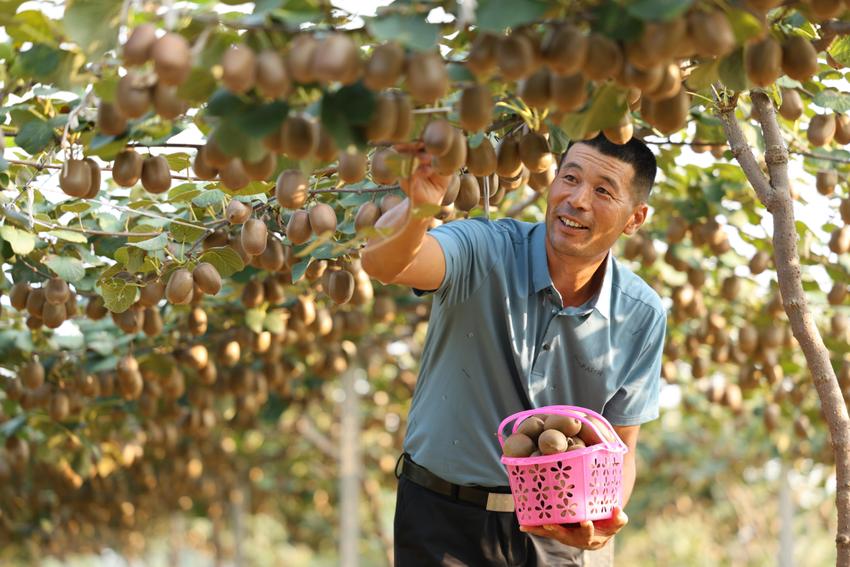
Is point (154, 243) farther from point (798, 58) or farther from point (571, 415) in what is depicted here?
point (798, 58)

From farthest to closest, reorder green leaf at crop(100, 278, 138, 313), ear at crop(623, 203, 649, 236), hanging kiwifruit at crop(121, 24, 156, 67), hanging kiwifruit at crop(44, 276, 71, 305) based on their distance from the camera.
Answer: hanging kiwifruit at crop(44, 276, 71, 305)
green leaf at crop(100, 278, 138, 313)
ear at crop(623, 203, 649, 236)
hanging kiwifruit at crop(121, 24, 156, 67)

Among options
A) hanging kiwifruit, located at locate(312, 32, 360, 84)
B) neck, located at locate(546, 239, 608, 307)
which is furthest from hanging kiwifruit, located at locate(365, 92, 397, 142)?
neck, located at locate(546, 239, 608, 307)

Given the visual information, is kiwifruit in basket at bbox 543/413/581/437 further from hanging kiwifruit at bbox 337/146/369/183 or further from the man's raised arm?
hanging kiwifruit at bbox 337/146/369/183

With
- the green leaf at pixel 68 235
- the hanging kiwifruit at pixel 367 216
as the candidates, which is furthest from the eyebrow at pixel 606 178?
the green leaf at pixel 68 235

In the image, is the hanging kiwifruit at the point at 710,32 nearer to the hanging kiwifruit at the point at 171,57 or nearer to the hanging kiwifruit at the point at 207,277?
the hanging kiwifruit at the point at 171,57

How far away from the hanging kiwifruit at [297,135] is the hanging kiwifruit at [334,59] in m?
0.11

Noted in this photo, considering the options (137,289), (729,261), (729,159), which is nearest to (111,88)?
(137,289)

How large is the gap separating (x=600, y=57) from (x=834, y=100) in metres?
1.54

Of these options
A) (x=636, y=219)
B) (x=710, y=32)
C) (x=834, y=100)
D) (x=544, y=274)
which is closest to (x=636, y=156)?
(x=636, y=219)

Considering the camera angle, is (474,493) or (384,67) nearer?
(384,67)

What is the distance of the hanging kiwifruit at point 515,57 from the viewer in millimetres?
1657

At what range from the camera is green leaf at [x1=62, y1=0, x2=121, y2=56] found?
174 centimetres

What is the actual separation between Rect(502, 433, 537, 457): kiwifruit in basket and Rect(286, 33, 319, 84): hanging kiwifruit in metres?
1.15

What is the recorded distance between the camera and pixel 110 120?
1872 millimetres
